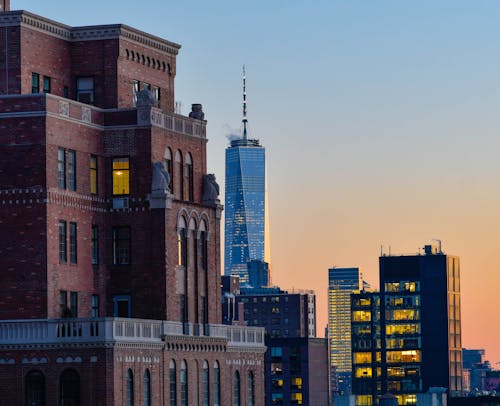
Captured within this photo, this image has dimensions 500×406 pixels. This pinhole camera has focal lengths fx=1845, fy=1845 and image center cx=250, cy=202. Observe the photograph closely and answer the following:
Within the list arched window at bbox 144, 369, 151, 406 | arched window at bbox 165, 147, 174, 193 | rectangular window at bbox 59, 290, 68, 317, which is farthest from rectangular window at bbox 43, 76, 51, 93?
arched window at bbox 144, 369, 151, 406

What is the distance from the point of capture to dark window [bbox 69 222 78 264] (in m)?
128

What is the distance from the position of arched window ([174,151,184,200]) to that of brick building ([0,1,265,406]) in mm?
149

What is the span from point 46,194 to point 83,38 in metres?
15.5

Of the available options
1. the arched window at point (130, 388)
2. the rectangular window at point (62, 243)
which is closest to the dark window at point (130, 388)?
the arched window at point (130, 388)

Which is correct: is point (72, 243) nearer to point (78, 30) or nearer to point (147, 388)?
point (147, 388)

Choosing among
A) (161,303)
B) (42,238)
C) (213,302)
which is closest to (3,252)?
(42,238)

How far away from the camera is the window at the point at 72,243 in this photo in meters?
128

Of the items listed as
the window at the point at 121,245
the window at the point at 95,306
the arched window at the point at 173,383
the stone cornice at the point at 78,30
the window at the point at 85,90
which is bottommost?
the arched window at the point at 173,383

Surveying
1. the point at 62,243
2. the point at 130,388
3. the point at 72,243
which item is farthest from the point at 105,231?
the point at 130,388

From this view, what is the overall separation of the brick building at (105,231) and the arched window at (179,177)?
0.15 meters

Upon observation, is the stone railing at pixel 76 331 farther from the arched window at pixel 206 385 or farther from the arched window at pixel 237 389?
the arched window at pixel 237 389

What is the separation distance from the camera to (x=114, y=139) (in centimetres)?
13288

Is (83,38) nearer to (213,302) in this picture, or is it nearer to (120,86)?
(120,86)

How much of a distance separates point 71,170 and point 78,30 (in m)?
11.9
